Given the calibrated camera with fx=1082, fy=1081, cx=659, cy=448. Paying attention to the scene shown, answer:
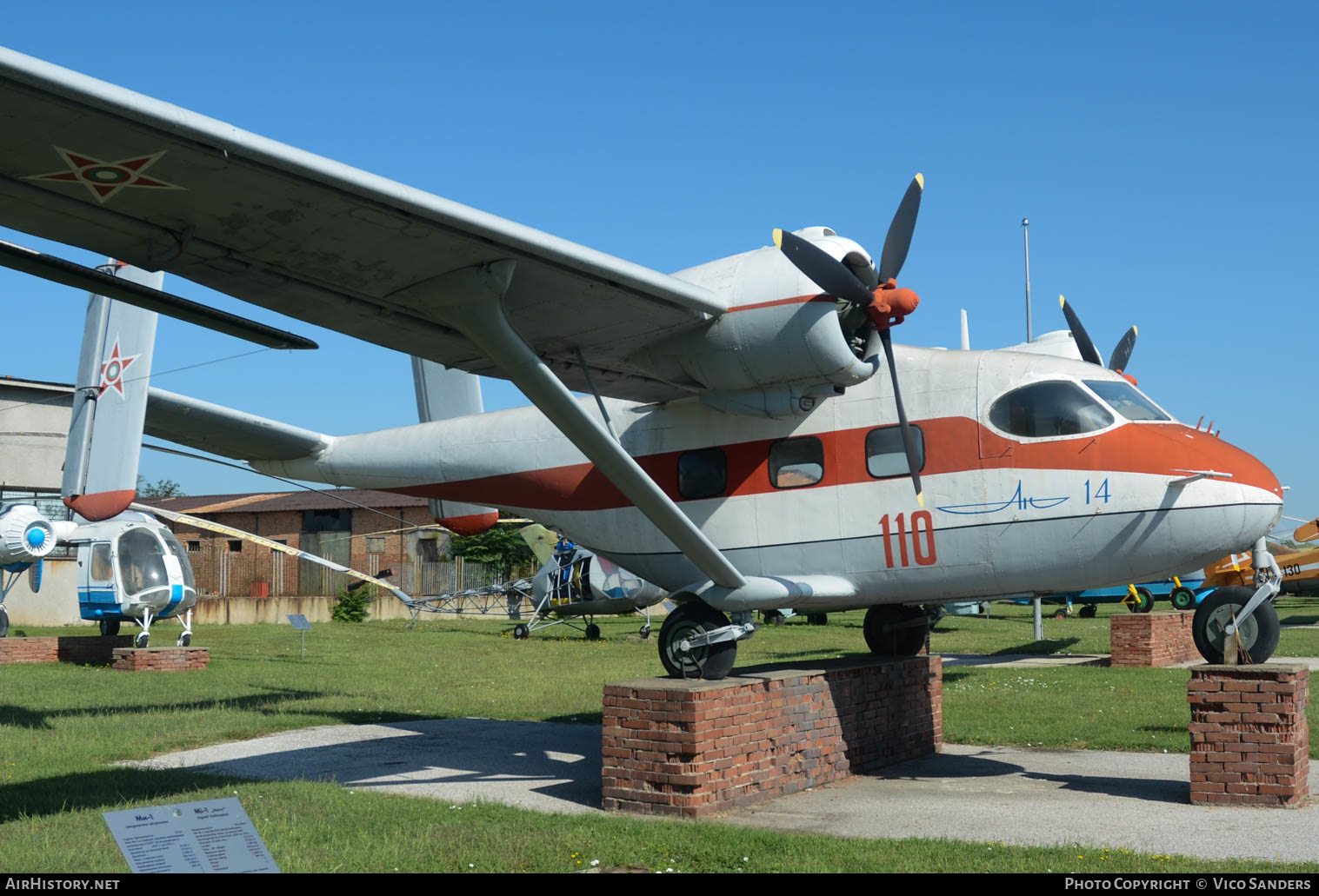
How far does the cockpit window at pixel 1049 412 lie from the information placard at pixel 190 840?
751 cm

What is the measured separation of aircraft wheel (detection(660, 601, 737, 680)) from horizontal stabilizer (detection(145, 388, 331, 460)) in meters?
5.35

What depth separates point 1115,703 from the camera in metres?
16.1

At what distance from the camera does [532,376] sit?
29.0 ft

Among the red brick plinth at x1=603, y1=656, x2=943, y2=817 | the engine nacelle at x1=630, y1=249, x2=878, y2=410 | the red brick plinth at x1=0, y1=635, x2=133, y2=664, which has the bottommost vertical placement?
the red brick plinth at x1=603, y1=656, x2=943, y2=817

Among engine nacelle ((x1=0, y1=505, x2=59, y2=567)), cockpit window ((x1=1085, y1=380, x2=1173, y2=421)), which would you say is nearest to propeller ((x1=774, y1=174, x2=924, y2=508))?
cockpit window ((x1=1085, y1=380, x2=1173, y2=421))

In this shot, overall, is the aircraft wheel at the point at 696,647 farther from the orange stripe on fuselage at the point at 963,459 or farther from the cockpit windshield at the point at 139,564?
the cockpit windshield at the point at 139,564

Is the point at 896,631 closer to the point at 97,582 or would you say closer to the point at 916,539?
the point at 916,539

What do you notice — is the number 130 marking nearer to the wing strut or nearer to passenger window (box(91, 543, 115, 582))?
the wing strut

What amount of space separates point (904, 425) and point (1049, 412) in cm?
129

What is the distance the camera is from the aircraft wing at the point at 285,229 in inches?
254

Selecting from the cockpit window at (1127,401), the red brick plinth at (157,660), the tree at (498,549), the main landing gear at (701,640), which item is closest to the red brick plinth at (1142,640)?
the cockpit window at (1127,401)

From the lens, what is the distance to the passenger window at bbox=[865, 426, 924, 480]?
1010 centimetres

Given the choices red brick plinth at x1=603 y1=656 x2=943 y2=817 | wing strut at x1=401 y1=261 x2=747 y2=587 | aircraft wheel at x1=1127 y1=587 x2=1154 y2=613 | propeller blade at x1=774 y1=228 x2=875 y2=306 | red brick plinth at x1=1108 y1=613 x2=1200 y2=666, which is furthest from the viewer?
aircraft wheel at x1=1127 y1=587 x2=1154 y2=613

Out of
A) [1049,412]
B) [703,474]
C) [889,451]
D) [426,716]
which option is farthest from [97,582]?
[1049,412]
